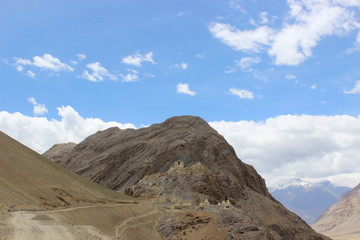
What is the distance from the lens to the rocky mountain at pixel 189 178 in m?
43.5

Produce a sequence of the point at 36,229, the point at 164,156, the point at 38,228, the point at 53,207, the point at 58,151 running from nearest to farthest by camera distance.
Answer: the point at 36,229 → the point at 38,228 → the point at 53,207 → the point at 164,156 → the point at 58,151

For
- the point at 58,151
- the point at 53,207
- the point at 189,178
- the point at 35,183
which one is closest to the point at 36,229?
the point at 53,207

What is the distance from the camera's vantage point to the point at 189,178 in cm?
6812

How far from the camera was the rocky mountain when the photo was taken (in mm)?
43469

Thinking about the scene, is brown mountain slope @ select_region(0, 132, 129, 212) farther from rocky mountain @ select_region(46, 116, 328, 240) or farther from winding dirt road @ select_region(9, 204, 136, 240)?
rocky mountain @ select_region(46, 116, 328, 240)

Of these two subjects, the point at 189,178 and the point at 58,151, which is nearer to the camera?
the point at 189,178

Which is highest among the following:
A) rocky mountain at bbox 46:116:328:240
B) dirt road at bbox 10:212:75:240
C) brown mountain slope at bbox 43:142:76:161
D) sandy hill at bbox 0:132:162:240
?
brown mountain slope at bbox 43:142:76:161

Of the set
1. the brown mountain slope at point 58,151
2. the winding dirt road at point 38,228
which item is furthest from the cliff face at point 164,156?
the winding dirt road at point 38,228

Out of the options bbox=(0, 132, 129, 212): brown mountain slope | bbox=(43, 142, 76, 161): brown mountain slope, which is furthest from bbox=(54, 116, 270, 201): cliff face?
bbox=(0, 132, 129, 212): brown mountain slope

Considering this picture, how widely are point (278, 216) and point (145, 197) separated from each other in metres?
28.4

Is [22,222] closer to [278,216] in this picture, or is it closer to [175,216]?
[175,216]

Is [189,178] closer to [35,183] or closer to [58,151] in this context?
[35,183]

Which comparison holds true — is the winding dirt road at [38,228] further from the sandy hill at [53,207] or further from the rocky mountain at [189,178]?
the rocky mountain at [189,178]

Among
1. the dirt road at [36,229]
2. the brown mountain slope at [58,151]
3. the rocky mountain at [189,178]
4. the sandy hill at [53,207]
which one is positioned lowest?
the dirt road at [36,229]
